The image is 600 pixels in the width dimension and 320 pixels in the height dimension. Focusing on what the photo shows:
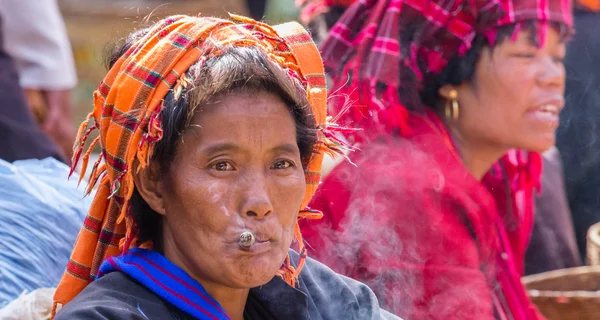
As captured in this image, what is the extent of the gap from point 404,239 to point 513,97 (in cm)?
76

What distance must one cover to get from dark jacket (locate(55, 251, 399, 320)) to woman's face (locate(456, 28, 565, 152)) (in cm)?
133

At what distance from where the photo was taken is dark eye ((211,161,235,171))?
209 centimetres

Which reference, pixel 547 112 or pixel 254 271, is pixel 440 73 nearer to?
pixel 547 112

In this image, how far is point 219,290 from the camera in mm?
2244

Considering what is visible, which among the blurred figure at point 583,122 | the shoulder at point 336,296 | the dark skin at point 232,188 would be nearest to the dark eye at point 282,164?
the dark skin at point 232,188

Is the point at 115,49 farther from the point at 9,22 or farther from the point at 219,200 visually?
the point at 9,22

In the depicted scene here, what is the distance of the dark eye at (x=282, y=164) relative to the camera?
216 cm

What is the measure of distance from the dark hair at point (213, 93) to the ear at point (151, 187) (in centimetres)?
3

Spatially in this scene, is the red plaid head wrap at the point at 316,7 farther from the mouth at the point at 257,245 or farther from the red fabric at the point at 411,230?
the mouth at the point at 257,245

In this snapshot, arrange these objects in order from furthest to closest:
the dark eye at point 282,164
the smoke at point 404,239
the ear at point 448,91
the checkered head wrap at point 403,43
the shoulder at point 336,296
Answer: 1. the ear at point 448,91
2. the checkered head wrap at point 403,43
3. the smoke at point 404,239
4. the shoulder at point 336,296
5. the dark eye at point 282,164

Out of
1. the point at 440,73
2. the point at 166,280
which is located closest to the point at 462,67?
the point at 440,73

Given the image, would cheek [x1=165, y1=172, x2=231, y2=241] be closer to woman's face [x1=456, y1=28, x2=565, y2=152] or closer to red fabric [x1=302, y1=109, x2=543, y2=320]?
red fabric [x1=302, y1=109, x2=543, y2=320]

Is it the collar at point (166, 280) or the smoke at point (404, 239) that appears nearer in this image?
the collar at point (166, 280)

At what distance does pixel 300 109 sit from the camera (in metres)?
2.23
